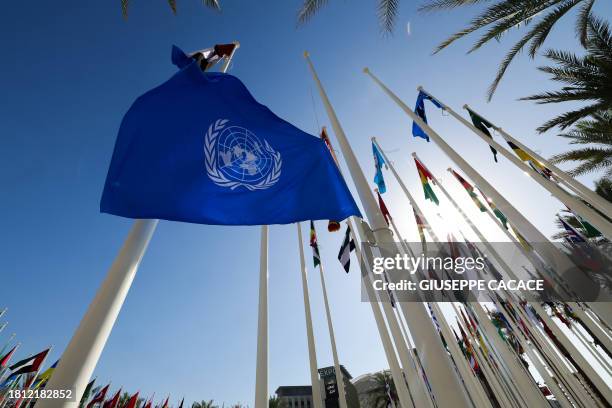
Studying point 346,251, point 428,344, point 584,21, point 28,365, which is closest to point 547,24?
point 584,21

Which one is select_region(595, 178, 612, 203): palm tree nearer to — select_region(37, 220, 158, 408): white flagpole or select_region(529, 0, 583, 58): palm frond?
select_region(529, 0, 583, 58): palm frond

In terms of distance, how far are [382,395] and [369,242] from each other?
4252 centimetres

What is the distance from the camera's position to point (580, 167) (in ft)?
47.5

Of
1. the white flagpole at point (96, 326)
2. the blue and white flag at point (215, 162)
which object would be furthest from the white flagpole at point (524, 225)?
the white flagpole at point (96, 326)

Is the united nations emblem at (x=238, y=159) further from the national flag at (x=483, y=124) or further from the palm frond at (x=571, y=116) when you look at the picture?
the palm frond at (x=571, y=116)

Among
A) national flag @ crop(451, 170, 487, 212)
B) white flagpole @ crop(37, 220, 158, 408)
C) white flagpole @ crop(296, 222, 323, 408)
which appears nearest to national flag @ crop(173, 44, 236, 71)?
white flagpole @ crop(37, 220, 158, 408)

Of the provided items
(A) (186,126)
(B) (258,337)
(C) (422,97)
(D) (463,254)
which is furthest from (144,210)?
(D) (463,254)

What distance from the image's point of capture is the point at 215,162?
4668mm

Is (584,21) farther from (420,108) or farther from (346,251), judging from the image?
(346,251)

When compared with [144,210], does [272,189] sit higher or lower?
higher

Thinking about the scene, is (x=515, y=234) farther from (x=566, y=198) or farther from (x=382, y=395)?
(x=382, y=395)

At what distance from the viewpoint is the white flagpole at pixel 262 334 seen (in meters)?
5.95

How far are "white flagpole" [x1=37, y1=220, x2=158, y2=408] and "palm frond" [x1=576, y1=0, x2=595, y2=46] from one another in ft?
43.5

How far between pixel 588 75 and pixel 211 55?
37.8 ft
